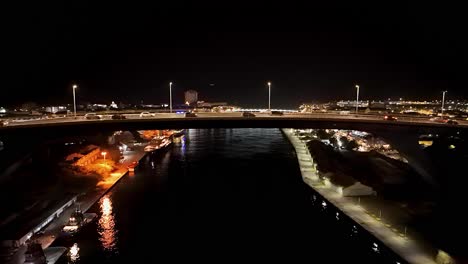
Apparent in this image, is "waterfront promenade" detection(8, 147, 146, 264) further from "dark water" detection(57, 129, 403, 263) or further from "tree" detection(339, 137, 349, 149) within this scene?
"tree" detection(339, 137, 349, 149)

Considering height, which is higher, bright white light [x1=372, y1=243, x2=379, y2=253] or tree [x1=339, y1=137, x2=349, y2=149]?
tree [x1=339, y1=137, x2=349, y2=149]

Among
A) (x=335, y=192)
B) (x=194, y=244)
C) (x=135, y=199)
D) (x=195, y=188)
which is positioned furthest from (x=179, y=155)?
(x=194, y=244)

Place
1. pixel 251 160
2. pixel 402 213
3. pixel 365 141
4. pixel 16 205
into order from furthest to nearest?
pixel 365 141, pixel 251 160, pixel 16 205, pixel 402 213

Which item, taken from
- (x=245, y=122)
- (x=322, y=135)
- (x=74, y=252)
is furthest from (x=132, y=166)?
(x=322, y=135)

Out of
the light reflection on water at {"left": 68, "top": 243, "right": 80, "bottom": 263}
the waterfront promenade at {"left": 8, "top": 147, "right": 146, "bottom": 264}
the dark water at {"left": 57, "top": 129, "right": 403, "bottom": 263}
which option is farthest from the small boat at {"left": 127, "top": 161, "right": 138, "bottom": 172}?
the light reflection on water at {"left": 68, "top": 243, "right": 80, "bottom": 263}

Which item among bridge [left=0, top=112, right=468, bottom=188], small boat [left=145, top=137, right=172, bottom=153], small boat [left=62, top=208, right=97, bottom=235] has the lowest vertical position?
small boat [left=62, top=208, right=97, bottom=235]

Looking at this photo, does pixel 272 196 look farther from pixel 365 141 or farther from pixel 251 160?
pixel 365 141
